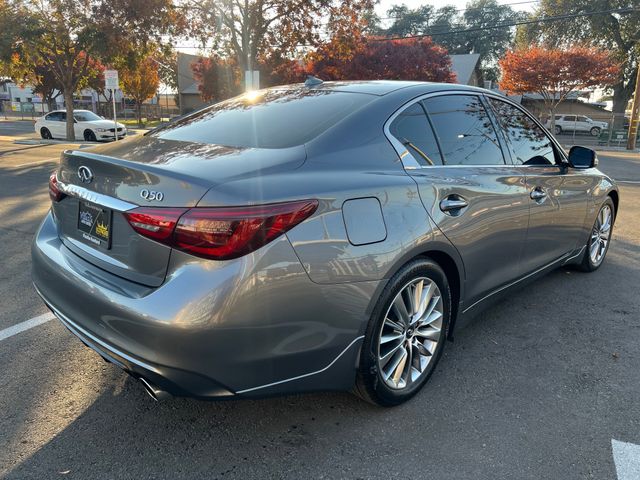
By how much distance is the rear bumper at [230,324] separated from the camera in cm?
197

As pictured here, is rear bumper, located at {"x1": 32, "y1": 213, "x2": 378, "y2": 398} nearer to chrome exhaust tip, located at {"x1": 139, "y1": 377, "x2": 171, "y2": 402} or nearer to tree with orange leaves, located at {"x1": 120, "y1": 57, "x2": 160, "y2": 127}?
chrome exhaust tip, located at {"x1": 139, "y1": 377, "x2": 171, "y2": 402}

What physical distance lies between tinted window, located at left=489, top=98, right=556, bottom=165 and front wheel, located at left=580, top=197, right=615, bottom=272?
1179mm

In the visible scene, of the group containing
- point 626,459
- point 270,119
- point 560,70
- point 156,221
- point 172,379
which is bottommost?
point 626,459

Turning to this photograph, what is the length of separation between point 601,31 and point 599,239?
4028 centimetres

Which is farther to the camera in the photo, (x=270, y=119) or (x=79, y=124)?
(x=79, y=124)

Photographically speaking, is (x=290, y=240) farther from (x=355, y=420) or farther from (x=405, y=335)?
(x=355, y=420)

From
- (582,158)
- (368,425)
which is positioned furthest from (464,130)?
(368,425)

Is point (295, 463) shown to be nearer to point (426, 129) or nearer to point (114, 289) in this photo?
point (114, 289)

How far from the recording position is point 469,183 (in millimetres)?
2967

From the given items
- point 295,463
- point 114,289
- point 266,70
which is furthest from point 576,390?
point 266,70

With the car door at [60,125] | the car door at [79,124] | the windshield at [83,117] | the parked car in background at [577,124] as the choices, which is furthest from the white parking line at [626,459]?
the parked car in background at [577,124]

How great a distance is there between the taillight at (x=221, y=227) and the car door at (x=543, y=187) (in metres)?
2.14

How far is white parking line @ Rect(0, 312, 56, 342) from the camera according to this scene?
3468 millimetres

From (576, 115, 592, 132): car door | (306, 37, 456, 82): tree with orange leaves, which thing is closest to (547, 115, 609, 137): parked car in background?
(576, 115, 592, 132): car door
